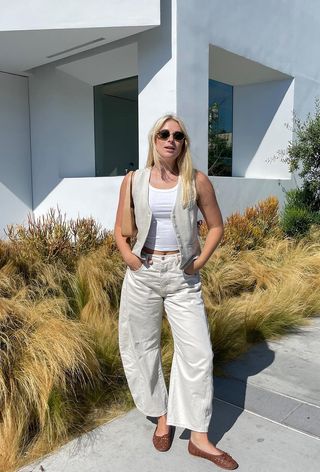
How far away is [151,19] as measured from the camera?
250 inches

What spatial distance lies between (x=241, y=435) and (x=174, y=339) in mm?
763

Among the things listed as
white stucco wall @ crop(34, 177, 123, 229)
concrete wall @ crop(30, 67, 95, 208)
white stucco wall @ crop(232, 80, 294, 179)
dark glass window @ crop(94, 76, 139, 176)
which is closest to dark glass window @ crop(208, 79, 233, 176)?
white stucco wall @ crop(232, 80, 294, 179)

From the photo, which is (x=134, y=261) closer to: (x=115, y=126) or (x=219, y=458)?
(x=219, y=458)

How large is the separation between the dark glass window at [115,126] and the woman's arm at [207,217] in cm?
740

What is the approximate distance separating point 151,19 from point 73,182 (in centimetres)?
330

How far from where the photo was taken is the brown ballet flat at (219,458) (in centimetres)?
239

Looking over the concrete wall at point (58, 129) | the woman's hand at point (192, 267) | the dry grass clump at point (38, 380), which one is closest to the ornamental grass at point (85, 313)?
the dry grass clump at point (38, 380)

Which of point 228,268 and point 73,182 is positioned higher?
point 73,182

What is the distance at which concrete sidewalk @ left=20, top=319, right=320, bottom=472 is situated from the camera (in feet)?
7.99

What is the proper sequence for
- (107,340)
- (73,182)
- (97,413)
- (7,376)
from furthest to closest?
(73,182) → (107,340) → (97,413) → (7,376)

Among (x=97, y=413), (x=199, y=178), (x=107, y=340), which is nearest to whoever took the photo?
(x=199, y=178)

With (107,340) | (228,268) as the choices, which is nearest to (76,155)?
(228,268)

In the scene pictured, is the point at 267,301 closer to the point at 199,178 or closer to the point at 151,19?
the point at 199,178

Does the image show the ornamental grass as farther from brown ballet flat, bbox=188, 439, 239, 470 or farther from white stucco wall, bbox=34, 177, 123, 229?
white stucco wall, bbox=34, 177, 123, 229
